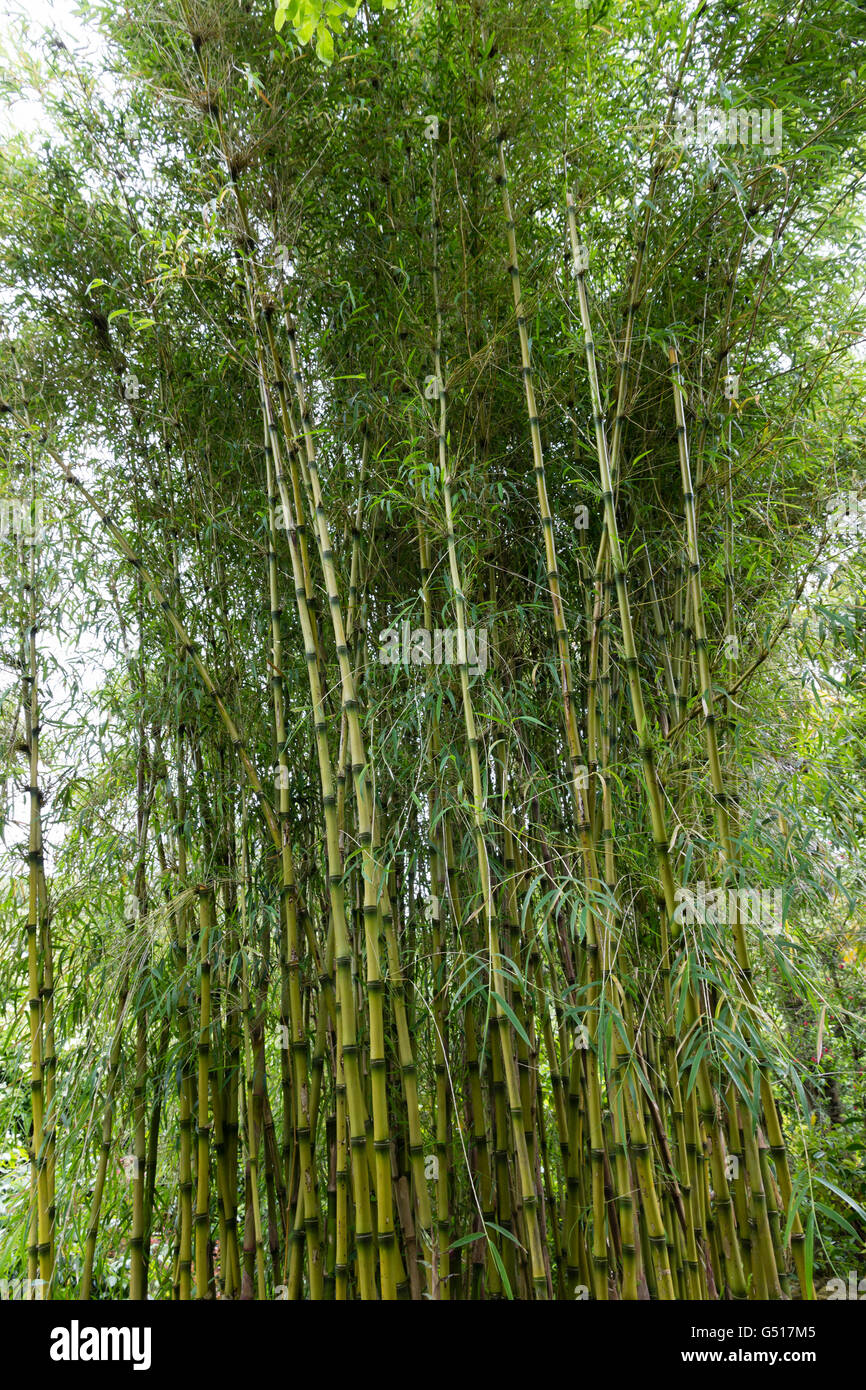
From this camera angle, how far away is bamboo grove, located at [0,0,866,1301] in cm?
200

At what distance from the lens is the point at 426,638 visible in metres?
2.22

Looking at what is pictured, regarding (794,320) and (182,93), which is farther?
(794,320)

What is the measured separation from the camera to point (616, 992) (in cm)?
188

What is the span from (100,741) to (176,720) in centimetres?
38

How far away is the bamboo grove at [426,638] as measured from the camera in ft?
6.56

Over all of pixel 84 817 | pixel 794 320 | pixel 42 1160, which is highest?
pixel 794 320

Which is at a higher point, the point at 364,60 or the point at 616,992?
the point at 364,60


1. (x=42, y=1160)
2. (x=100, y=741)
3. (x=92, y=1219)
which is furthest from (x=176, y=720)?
(x=92, y=1219)

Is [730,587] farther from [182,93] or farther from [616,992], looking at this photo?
[182,93]

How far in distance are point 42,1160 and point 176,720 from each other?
125cm
